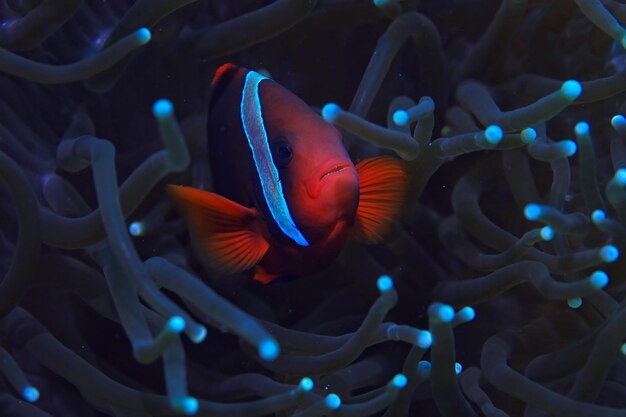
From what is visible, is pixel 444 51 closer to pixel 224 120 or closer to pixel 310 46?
pixel 310 46

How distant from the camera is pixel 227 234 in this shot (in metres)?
0.90

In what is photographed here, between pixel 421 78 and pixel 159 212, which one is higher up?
pixel 421 78

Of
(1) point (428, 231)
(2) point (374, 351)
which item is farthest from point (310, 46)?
(2) point (374, 351)

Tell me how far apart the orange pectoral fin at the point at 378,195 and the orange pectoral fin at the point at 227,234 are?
0.14 m

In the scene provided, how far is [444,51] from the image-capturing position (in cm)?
112

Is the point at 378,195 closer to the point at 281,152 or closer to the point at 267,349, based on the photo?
the point at 281,152

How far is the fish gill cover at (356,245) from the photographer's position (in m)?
0.85

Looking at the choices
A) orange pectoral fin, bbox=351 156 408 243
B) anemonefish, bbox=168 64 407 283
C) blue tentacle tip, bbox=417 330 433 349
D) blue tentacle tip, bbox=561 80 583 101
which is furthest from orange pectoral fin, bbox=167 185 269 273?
blue tentacle tip, bbox=561 80 583 101

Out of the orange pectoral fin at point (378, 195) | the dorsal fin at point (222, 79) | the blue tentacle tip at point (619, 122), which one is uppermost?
the dorsal fin at point (222, 79)

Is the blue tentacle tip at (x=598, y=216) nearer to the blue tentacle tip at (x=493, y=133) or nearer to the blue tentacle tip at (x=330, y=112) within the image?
the blue tentacle tip at (x=493, y=133)

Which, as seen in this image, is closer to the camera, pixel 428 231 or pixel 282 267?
pixel 282 267

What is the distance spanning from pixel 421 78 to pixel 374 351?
16.5 inches

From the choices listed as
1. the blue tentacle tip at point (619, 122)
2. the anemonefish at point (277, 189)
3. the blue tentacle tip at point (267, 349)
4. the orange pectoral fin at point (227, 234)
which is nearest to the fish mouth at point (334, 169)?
the anemonefish at point (277, 189)

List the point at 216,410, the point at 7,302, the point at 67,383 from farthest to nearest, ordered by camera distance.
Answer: the point at 67,383, the point at 7,302, the point at 216,410
